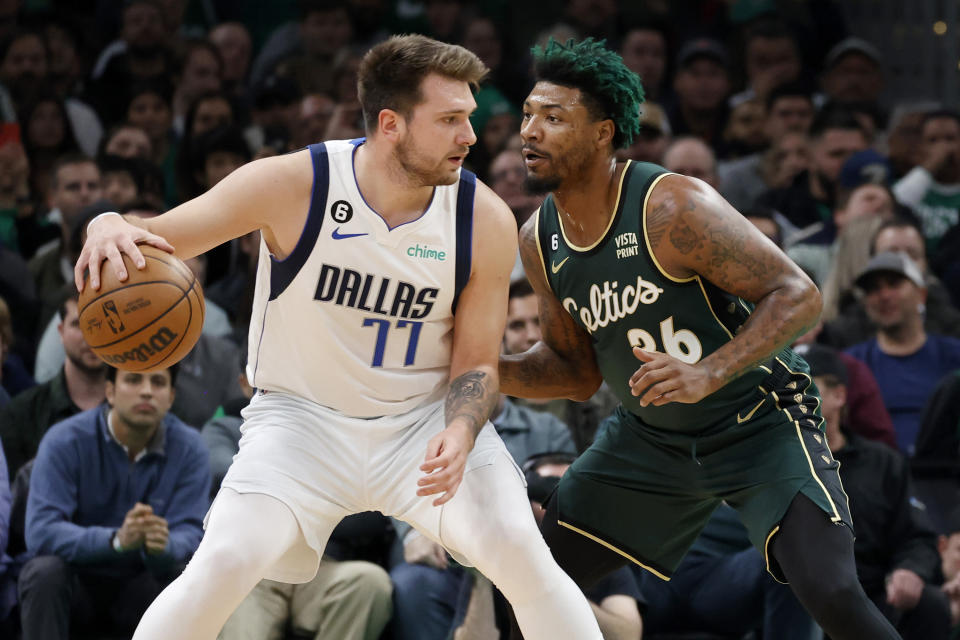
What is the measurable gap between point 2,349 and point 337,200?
3.42 meters

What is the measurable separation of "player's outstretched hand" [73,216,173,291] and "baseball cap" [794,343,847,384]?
4039mm

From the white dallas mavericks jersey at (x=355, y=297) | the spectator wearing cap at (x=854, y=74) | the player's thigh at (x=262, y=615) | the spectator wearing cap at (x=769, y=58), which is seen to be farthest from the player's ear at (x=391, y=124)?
the spectator wearing cap at (x=854, y=74)

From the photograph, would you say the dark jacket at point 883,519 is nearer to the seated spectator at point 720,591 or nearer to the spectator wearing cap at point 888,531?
the spectator wearing cap at point 888,531

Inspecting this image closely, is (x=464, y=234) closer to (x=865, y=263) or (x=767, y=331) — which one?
(x=767, y=331)

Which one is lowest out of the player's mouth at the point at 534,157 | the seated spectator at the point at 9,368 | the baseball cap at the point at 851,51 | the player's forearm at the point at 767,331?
the seated spectator at the point at 9,368

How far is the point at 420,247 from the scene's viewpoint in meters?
4.57

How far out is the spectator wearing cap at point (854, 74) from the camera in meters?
11.6

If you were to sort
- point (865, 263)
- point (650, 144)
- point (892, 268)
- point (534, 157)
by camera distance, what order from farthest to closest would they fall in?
point (650, 144) → point (865, 263) → point (892, 268) → point (534, 157)

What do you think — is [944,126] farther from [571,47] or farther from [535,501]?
[571,47]

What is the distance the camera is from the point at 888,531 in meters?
6.88

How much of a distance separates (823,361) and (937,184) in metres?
3.37

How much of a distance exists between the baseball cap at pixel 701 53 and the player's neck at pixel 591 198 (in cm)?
681

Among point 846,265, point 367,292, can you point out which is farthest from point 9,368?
point 846,265

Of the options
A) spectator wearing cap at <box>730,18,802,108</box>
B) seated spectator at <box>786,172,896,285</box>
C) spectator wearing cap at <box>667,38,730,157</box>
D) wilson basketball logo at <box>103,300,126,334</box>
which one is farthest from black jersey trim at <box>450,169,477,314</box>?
spectator wearing cap at <box>730,18,802,108</box>
